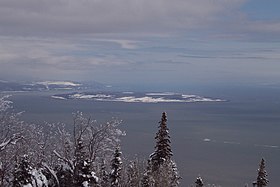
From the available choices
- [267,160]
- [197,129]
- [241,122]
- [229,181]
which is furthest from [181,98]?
[229,181]

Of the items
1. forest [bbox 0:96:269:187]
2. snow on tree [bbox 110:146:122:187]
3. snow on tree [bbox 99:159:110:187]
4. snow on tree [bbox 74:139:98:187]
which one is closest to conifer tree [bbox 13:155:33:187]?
forest [bbox 0:96:269:187]

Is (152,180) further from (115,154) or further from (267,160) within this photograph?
(267,160)

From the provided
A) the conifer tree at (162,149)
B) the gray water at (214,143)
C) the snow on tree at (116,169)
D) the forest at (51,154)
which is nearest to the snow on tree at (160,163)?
the conifer tree at (162,149)

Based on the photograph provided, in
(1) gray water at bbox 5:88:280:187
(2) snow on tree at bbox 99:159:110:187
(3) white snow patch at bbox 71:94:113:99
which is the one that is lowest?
(1) gray water at bbox 5:88:280:187

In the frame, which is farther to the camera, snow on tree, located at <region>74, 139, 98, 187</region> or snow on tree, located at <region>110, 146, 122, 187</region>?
snow on tree, located at <region>110, 146, 122, 187</region>

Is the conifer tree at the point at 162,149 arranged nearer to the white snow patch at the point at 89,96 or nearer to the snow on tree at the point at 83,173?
the snow on tree at the point at 83,173

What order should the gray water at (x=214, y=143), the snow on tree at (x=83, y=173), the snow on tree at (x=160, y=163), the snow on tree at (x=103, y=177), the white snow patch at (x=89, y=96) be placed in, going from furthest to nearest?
1. the white snow patch at (x=89, y=96)
2. the gray water at (x=214, y=143)
3. the snow on tree at (x=103, y=177)
4. the snow on tree at (x=160, y=163)
5. the snow on tree at (x=83, y=173)

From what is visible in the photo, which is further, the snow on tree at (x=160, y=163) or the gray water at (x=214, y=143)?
the gray water at (x=214, y=143)

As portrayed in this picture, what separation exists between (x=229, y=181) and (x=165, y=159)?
31.1 m

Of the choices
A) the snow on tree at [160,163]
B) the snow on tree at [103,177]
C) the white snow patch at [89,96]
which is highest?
the white snow patch at [89,96]

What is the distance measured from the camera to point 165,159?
938 inches

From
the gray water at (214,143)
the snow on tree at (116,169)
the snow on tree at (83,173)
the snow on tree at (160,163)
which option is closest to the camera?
the snow on tree at (83,173)

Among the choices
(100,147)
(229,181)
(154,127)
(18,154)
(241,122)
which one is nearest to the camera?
(18,154)

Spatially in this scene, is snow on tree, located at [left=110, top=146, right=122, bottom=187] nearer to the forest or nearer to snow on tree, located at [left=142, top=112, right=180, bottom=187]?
snow on tree, located at [left=142, top=112, right=180, bottom=187]
